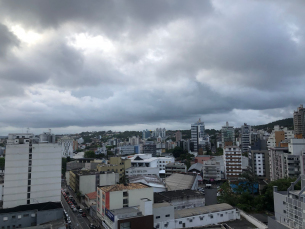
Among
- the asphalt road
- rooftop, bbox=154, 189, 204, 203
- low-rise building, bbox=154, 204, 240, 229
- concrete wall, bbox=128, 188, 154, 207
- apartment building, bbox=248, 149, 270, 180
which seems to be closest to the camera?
low-rise building, bbox=154, 204, 240, 229

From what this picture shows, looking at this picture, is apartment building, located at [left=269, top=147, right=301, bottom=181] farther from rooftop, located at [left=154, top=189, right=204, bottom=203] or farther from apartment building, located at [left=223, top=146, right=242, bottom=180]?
rooftop, located at [left=154, top=189, right=204, bottom=203]

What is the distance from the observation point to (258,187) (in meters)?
38.6

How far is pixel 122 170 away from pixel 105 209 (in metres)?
27.2

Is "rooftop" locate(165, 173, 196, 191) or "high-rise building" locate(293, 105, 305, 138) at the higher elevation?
"high-rise building" locate(293, 105, 305, 138)

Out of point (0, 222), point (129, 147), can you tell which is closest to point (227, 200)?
point (0, 222)

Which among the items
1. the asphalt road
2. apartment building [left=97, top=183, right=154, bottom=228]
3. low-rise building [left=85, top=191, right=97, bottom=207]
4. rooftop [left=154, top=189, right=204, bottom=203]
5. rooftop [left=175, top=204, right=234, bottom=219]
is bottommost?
the asphalt road

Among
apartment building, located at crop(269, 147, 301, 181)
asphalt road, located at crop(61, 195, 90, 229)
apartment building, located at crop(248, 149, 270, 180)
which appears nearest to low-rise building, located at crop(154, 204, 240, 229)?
asphalt road, located at crop(61, 195, 90, 229)

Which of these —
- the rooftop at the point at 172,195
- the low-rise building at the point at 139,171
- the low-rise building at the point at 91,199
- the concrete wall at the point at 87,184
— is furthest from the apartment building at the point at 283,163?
the concrete wall at the point at 87,184

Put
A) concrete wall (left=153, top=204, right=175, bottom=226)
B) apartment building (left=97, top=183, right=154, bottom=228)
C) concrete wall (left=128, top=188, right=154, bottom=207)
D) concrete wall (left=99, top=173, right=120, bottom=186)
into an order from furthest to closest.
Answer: concrete wall (left=99, top=173, right=120, bottom=186)
concrete wall (left=128, top=188, right=154, bottom=207)
concrete wall (left=153, top=204, right=175, bottom=226)
apartment building (left=97, top=183, right=154, bottom=228)

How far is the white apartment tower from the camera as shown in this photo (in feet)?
88.5

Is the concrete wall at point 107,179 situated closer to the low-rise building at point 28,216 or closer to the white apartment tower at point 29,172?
the white apartment tower at point 29,172

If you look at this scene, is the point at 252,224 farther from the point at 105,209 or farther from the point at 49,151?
the point at 49,151

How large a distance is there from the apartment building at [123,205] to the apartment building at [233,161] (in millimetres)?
31346

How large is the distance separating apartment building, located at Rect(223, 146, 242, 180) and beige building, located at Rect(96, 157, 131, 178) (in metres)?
23.9
